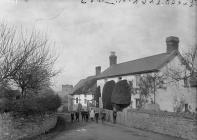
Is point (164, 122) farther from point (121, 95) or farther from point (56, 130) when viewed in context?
point (121, 95)

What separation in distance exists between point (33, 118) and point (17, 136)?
275 cm

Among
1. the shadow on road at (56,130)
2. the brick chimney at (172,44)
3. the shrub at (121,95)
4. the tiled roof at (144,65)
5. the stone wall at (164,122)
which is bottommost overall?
the shadow on road at (56,130)

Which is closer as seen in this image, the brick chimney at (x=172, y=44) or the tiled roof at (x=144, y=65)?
the tiled roof at (x=144, y=65)

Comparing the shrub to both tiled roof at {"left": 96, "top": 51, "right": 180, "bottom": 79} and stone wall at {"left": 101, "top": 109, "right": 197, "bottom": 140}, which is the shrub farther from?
stone wall at {"left": 101, "top": 109, "right": 197, "bottom": 140}

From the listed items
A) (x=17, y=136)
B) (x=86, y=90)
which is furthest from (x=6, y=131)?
(x=86, y=90)

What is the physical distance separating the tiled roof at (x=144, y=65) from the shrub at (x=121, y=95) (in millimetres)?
2026

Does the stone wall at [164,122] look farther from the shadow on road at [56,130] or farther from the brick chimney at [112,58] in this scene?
the brick chimney at [112,58]

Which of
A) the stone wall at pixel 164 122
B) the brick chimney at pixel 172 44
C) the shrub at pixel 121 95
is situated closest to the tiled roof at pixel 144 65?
the brick chimney at pixel 172 44

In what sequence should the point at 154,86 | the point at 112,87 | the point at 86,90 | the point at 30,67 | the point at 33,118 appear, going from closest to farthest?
the point at 33,118 < the point at 30,67 < the point at 154,86 < the point at 112,87 < the point at 86,90

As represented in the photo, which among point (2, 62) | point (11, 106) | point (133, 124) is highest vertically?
point (2, 62)

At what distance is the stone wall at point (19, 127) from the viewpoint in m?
17.3

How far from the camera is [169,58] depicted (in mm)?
36250

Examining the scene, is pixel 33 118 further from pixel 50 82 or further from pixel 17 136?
pixel 50 82

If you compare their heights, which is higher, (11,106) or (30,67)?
(30,67)
